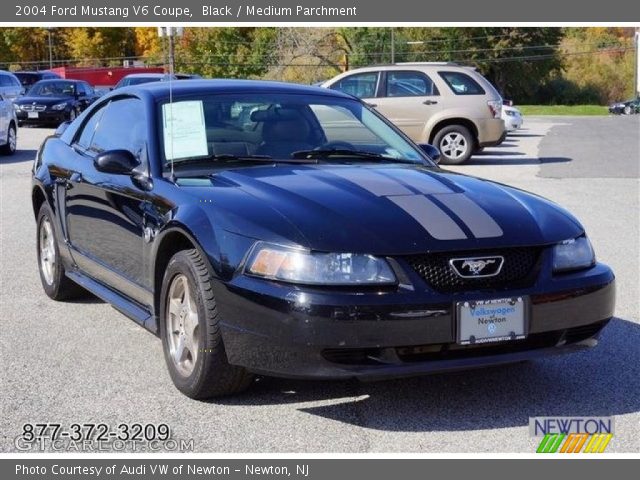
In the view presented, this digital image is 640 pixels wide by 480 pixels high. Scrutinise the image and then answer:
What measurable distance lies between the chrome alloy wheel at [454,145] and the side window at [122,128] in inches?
460

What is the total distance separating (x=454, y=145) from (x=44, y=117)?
1394 centimetres

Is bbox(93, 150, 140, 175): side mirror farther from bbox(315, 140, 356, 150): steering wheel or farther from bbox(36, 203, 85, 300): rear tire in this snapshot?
bbox(36, 203, 85, 300): rear tire

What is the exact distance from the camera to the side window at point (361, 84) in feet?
56.8

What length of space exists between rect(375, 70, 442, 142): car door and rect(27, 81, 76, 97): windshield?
13924 mm

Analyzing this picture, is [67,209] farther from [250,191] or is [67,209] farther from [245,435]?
[245,435]

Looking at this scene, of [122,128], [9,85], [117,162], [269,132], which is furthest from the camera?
[9,85]

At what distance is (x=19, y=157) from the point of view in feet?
60.5

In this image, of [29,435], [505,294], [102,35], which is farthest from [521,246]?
[102,35]

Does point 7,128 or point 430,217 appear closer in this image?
point 430,217

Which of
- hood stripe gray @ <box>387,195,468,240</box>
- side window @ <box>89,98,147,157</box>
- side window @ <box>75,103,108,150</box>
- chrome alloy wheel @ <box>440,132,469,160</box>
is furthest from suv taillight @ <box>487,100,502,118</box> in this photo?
hood stripe gray @ <box>387,195,468,240</box>

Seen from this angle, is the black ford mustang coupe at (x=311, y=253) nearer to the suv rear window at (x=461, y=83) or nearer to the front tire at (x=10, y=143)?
the suv rear window at (x=461, y=83)

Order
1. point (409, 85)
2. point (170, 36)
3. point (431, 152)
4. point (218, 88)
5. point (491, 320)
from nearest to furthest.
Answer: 1. point (491, 320)
2. point (218, 88)
3. point (431, 152)
4. point (170, 36)
5. point (409, 85)

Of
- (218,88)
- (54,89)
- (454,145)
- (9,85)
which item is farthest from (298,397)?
(54,89)

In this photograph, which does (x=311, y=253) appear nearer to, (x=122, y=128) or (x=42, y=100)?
(x=122, y=128)
